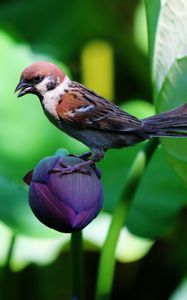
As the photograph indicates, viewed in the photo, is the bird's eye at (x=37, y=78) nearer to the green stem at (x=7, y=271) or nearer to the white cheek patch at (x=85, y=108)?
A: the white cheek patch at (x=85, y=108)

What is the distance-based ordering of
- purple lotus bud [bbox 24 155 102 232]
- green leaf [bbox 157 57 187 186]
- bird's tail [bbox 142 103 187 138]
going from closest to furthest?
purple lotus bud [bbox 24 155 102 232] < bird's tail [bbox 142 103 187 138] < green leaf [bbox 157 57 187 186]

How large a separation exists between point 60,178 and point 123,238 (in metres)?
0.70

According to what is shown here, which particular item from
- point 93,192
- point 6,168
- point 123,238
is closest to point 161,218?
point 123,238

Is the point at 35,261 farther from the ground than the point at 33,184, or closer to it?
closer to it

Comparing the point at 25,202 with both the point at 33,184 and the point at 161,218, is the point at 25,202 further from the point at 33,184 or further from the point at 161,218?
the point at 33,184

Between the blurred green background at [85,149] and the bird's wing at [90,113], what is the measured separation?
0.16 m

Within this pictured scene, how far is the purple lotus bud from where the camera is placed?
122 centimetres

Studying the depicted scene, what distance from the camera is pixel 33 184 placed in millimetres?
1254

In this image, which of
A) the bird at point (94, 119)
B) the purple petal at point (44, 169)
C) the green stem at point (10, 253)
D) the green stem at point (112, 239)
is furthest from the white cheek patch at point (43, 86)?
the green stem at point (10, 253)

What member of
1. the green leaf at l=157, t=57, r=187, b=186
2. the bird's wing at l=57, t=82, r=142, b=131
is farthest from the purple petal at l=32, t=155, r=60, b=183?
the green leaf at l=157, t=57, r=187, b=186

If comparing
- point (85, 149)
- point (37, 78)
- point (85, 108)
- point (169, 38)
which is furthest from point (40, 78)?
point (85, 149)

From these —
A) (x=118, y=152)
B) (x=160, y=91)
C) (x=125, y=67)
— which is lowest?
(x=125, y=67)

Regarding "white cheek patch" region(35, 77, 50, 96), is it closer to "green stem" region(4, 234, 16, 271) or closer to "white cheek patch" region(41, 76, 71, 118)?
"white cheek patch" region(41, 76, 71, 118)

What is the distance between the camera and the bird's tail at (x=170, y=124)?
1326 mm
